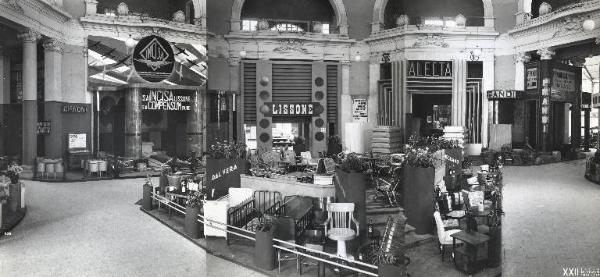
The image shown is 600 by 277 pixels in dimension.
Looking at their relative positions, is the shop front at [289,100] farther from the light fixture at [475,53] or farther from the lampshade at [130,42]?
the light fixture at [475,53]

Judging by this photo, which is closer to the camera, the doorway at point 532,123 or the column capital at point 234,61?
the doorway at point 532,123

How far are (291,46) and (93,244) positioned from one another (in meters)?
16.2

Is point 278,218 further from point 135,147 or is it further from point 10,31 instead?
point 10,31

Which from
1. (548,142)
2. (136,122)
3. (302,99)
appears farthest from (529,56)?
(136,122)

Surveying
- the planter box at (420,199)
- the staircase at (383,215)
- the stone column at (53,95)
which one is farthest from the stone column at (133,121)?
the planter box at (420,199)

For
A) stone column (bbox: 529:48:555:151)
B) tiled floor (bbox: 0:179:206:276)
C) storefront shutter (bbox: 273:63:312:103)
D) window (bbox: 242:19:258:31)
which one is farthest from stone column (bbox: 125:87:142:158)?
Answer: stone column (bbox: 529:48:555:151)

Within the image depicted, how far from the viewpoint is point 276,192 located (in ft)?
37.3

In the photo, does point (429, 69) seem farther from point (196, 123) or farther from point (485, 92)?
point (196, 123)

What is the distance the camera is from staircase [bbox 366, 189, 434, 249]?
389 inches

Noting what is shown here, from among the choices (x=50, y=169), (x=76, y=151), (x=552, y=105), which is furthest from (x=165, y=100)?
(x=552, y=105)

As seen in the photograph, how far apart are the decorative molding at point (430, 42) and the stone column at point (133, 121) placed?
46.1ft

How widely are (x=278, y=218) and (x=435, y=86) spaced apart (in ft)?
51.6

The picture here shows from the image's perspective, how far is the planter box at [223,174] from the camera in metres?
12.2

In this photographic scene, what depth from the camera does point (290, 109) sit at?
23344mm
